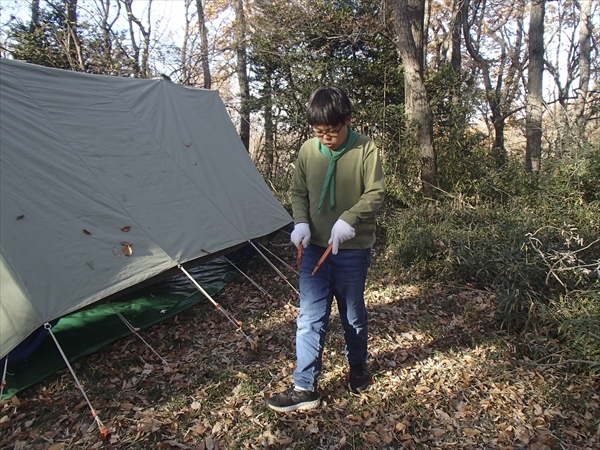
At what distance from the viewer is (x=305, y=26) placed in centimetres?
778

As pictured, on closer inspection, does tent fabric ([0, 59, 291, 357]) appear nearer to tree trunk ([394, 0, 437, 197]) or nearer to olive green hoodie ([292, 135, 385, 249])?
olive green hoodie ([292, 135, 385, 249])

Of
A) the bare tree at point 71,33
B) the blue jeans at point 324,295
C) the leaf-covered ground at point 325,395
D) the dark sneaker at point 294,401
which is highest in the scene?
the bare tree at point 71,33

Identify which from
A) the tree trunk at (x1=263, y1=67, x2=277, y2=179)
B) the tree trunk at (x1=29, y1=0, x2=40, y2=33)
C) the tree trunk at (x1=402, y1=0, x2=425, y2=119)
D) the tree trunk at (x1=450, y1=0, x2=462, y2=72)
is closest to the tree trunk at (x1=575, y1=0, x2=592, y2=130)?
the tree trunk at (x1=450, y1=0, x2=462, y2=72)

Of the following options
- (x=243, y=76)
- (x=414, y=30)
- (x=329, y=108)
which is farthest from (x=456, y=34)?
(x=329, y=108)

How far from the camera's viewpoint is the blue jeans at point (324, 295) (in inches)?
79.4

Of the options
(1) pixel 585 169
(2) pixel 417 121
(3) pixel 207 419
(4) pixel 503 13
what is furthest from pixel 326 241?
(4) pixel 503 13

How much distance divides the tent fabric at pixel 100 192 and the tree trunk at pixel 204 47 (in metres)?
6.04

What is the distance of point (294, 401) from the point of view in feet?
7.32

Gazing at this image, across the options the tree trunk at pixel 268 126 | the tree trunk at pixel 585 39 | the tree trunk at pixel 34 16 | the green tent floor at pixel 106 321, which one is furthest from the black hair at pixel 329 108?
the tree trunk at pixel 585 39

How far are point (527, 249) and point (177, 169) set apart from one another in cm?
312

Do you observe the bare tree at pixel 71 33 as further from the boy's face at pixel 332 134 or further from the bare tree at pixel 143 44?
the boy's face at pixel 332 134

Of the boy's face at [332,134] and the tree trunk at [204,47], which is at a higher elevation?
the tree trunk at [204,47]

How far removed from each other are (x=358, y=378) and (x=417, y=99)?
439cm

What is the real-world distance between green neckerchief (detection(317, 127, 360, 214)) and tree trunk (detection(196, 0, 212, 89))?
8531 millimetres
